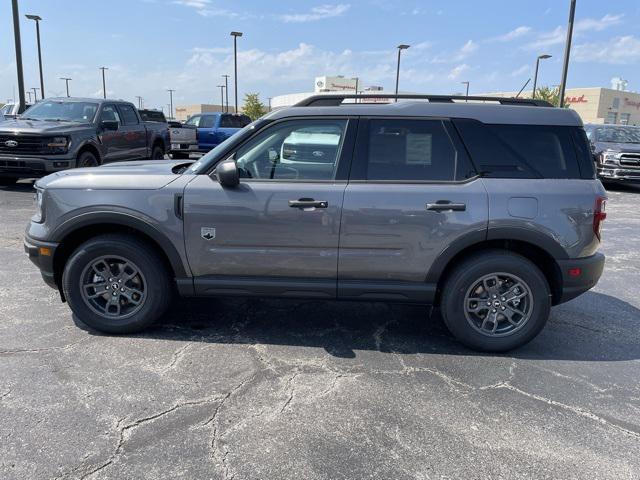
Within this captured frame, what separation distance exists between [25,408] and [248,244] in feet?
5.81

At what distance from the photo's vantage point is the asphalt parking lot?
2.60m

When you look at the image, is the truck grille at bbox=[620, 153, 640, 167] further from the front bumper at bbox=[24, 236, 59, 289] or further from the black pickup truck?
the front bumper at bbox=[24, 236, 59, 289]

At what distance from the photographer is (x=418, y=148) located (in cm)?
382

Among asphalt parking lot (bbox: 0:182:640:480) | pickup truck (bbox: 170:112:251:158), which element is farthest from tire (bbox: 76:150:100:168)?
asphalt parking lot (bbox: 0:182:640:480)

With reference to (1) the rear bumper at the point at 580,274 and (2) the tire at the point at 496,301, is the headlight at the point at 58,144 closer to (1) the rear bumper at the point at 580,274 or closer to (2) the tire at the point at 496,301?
(2) the tire at the point at 496,301

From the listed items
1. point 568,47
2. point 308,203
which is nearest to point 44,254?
point 308,203

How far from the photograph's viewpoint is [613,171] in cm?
1391

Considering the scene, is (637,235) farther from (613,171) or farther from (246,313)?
(246,313)

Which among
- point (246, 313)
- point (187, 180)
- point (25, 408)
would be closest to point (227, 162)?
point (187, 180)

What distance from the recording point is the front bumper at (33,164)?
10172mm

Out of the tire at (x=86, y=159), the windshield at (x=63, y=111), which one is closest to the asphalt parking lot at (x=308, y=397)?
the tire at (x=86, y=159)

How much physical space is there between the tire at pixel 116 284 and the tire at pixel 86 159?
24.7ft

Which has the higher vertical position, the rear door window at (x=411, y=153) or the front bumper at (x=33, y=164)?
the rear door window at (x=411, y=153)

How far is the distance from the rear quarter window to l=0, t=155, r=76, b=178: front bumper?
9166mm
